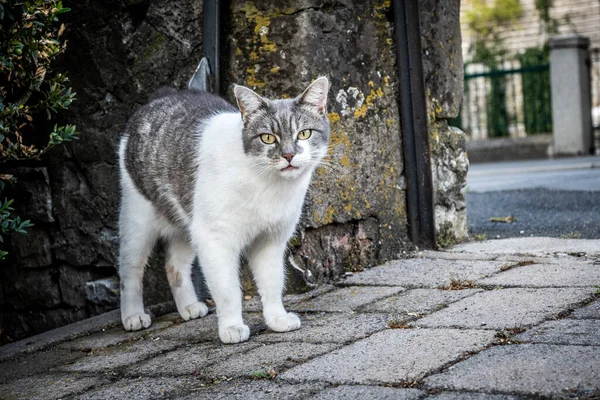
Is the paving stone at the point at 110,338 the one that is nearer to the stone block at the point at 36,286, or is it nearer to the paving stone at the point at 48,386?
the paving stone at the point at 48,386

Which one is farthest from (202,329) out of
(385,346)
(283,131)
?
(385,346)

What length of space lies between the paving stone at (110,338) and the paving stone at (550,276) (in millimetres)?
1625

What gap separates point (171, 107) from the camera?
4395 mm

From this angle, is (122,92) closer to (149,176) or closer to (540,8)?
(149,176)

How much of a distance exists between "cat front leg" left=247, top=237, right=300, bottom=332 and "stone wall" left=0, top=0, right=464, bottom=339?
52 centimetres

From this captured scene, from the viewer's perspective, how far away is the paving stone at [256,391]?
274 cm

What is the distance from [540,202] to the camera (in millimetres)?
7277

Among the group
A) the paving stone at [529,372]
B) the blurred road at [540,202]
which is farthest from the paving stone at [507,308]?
the blurred road at [540,202]

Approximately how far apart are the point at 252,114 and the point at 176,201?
671mm

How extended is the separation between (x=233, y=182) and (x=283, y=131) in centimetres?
32

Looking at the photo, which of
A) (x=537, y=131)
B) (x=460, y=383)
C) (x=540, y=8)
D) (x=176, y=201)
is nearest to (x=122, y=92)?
(x=176, y=201)

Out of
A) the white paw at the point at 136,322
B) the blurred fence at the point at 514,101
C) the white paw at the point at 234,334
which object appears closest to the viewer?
the white paw at the point at 234,334

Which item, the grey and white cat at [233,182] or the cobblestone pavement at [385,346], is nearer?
the cobblestone pavement at [385,346]

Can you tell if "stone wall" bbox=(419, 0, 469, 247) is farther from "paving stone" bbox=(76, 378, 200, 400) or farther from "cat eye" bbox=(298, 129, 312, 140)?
"paving stone" bbox=(76, 378, 200, 400)
